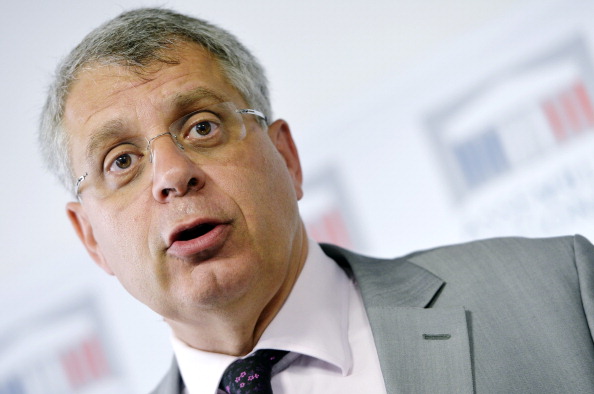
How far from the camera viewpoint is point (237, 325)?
2.00 meters

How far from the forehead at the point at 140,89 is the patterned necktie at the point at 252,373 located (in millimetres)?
745

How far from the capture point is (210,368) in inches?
81.5

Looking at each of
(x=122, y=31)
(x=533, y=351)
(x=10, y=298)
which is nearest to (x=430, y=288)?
(x=533, y=351)

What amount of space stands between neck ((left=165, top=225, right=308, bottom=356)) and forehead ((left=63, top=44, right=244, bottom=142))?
1.83 ft

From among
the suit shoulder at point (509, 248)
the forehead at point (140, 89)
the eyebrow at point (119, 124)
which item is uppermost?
the forehead at point (140, 89)

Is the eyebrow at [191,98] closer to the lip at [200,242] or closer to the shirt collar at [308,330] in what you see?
the lip at [200,242]

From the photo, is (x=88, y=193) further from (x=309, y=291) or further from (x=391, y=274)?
(x=391, y=274)

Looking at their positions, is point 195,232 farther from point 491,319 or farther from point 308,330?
point 491,319

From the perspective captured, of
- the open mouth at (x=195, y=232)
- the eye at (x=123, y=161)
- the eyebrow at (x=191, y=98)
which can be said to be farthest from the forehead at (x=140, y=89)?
the open mouth at (x=195, y=232)

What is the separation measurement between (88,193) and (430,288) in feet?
3.52

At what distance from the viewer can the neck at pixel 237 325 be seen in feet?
6.47

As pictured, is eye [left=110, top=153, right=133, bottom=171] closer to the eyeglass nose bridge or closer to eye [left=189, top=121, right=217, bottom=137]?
the eyeglass nose bridge

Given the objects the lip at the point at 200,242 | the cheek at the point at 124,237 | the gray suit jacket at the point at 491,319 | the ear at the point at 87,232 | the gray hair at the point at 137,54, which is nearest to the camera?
the gray suit jacket at the point at 491,319

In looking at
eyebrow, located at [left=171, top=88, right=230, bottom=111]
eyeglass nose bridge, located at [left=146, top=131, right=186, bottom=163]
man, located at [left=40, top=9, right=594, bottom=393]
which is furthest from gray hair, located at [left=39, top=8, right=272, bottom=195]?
eyeglass nose bridge, located at [left=146, top=131, right=186, bottom=163]
